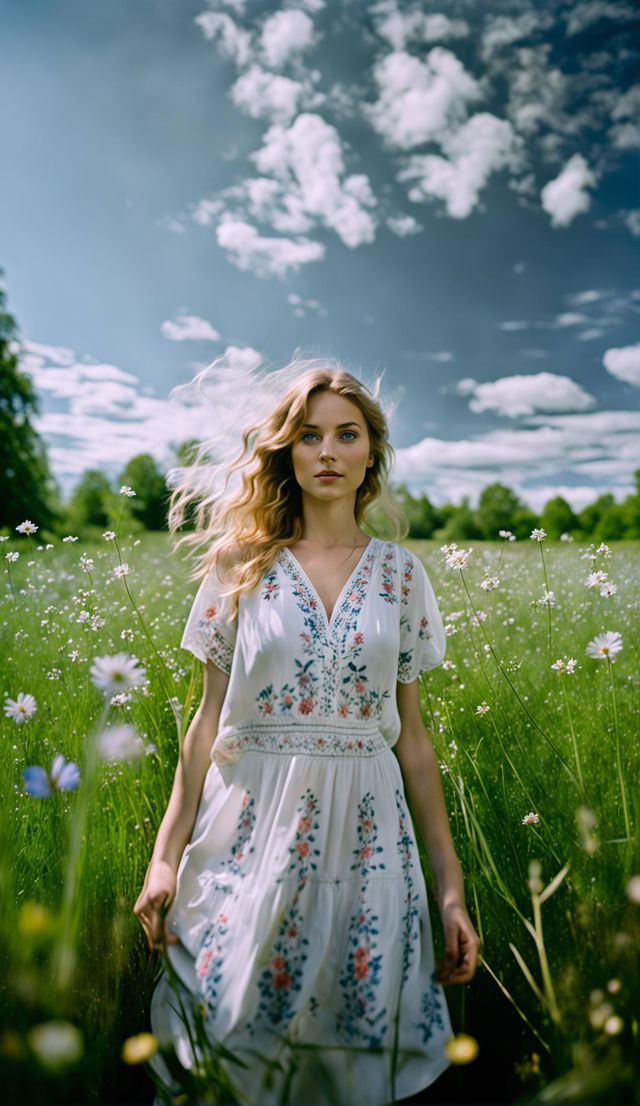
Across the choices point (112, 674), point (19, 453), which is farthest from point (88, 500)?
point (112, 674)

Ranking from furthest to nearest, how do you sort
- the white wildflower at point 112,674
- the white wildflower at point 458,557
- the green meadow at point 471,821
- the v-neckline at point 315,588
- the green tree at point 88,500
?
the green tree at point 88,500
the white wildflower at point 458,557
the v-neckline at point 315,588
the green meadow at point 471,821
the white wildflower at point 112,674

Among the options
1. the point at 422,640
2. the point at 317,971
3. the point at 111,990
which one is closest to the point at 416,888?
the point at 317,971

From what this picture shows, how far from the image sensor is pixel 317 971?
1.79 metres

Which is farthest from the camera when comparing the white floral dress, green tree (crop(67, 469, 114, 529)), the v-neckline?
green tree (crop(67, 469, 114, 529))

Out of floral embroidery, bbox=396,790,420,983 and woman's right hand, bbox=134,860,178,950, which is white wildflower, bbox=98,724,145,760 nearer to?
woman's right hand, bbox=134,860,178,950

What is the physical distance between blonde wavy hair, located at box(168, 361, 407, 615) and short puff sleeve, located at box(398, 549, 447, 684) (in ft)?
1.25

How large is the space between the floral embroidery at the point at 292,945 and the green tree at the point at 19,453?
60.2 feet

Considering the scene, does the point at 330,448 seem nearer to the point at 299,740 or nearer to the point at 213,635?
the point at 213,635

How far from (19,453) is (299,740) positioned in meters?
21.2

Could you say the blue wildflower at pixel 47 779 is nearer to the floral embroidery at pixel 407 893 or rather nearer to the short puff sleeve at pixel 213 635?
the short puff sleeve at pixel 213 635

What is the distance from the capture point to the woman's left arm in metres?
1.93

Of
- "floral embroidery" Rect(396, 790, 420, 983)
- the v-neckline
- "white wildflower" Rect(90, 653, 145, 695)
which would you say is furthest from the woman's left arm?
"white wildflower" Rect(90, 653, 145, 695)

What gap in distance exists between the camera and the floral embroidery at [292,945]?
177cm

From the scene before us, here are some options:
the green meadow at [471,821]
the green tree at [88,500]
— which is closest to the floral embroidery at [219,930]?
the green meadow at [471,821]
